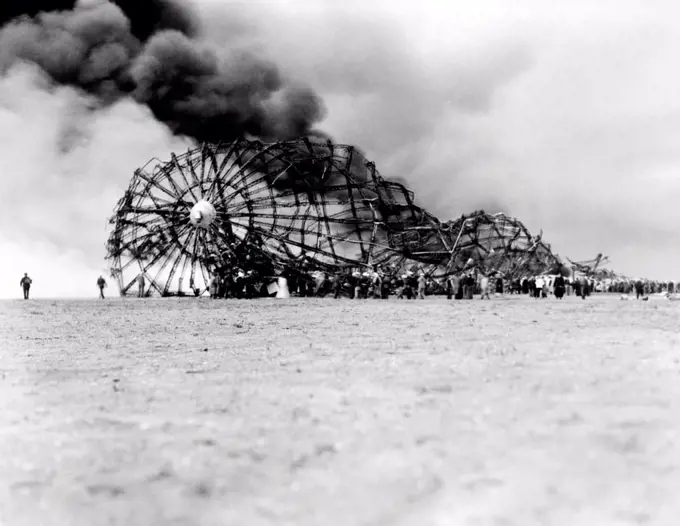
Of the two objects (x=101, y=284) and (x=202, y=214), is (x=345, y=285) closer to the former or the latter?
(x=202, y=214)

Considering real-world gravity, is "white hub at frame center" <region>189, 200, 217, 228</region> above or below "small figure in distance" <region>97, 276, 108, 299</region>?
above

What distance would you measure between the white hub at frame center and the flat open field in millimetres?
16718

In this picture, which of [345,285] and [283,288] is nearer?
[283,288]

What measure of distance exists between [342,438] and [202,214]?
20.4 meters

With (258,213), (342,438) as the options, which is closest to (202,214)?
(258,213)

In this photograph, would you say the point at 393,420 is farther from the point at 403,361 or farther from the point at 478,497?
the point at 403,361

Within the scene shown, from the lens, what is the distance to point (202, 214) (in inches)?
894

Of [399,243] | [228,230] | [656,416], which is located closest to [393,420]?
[656,416]

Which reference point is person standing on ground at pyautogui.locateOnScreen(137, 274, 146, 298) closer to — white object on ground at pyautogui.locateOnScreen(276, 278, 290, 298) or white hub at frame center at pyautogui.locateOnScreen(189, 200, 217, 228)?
white hub at frame center at pyautogui.locateOnScreen(189, 200, 217, 228)

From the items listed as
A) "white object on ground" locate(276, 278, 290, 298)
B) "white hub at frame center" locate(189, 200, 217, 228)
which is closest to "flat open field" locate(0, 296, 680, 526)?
"white hub at frame center" locate(189, 200, 217, 228)

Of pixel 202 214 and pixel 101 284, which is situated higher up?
pixel 202 214

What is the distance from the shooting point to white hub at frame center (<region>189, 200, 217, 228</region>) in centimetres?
2273

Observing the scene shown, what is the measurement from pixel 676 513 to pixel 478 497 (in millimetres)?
661

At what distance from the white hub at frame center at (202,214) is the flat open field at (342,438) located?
54.8 ft
